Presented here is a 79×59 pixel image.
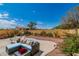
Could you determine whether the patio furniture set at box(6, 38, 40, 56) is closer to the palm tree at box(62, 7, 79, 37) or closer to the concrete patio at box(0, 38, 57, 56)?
the concrete patio at box(0, 38, 57, 56)

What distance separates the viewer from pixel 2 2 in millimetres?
1275

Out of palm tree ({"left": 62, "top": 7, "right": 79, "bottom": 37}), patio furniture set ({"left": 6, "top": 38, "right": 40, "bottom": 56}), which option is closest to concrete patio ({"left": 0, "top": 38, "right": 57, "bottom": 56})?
patio furniture set ({"left": 6, "top": 38, "right": 40, "bottom": 56})

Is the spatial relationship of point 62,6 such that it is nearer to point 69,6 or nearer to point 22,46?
point 69,6

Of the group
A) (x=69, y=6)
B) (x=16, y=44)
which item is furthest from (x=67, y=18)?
(x=16, y=44)

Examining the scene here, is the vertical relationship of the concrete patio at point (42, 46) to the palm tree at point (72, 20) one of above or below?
below

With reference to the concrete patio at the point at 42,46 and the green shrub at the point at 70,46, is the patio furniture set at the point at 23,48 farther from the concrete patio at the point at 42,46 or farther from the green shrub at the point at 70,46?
the green shrub at the point at 70,46

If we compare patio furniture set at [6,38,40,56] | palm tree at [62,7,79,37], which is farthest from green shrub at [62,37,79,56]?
patio furniture set at [6,38,40,56]

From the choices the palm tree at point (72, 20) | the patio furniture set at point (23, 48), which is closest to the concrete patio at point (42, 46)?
the patio furniture set at point (23, 48)

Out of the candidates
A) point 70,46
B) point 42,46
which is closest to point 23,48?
point 42,46

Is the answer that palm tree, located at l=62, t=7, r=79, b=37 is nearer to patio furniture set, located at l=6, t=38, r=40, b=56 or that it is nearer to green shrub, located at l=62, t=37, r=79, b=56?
green shrub, located at l=62, t=37, r=79, b=56

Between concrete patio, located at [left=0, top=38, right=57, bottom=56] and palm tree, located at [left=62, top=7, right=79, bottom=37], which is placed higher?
palm tree, located at [left=62, top=7, right=79, bottom=37]

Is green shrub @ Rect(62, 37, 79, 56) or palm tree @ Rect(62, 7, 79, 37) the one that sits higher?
palm tree @ Rect(62, 7, 79, 37)

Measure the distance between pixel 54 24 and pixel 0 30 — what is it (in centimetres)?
39

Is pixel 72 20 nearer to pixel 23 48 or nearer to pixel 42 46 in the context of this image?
pixel 42 46
